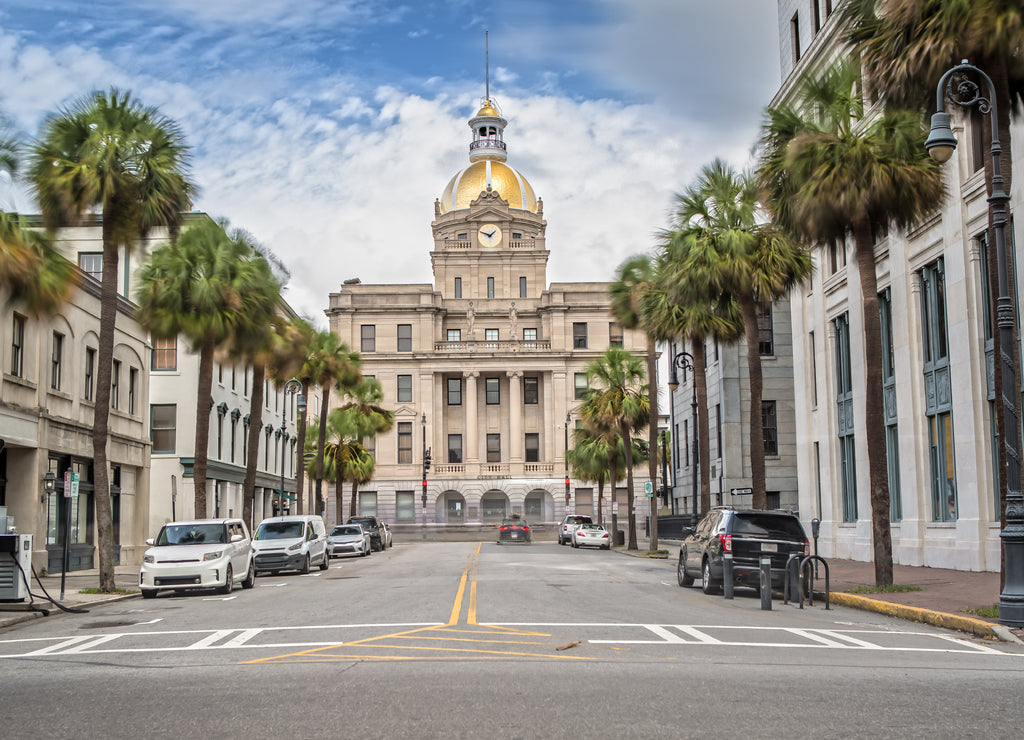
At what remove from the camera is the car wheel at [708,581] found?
862 inches

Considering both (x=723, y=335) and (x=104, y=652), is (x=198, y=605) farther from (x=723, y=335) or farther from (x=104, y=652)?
(x=723, y=335)

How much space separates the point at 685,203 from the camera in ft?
105

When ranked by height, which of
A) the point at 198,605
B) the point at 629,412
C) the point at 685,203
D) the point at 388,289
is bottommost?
the point at 198,605

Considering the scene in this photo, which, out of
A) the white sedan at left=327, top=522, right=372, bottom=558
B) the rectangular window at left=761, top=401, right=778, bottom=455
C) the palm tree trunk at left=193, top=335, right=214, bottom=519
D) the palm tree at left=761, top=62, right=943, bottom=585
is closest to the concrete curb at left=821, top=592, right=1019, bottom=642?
the palm tree at left=761, top=62, right=943, bottom=585

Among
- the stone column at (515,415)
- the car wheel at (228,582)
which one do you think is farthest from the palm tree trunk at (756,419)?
the stone column at (515,415)

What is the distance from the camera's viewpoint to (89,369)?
34438 millimetres

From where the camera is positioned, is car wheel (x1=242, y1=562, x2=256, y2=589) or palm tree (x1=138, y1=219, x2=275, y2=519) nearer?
car wheel (x1=242, y1=562, x2=256, y2=589)

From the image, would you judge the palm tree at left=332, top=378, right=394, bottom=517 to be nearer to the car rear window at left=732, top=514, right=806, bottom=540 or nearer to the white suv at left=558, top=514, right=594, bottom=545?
the white suv at left=558, top=514, right=594, bottom=545

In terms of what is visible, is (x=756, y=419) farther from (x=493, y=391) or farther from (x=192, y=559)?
(x=493, y=391)

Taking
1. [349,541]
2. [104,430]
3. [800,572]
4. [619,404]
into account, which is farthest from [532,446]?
[800,572]

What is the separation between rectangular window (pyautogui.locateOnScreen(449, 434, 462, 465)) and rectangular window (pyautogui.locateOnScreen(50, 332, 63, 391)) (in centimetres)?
6415

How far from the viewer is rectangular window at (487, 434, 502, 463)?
9556 cm

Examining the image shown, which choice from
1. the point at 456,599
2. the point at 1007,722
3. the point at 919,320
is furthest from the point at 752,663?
the point at 919,320

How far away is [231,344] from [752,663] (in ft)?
82.6
